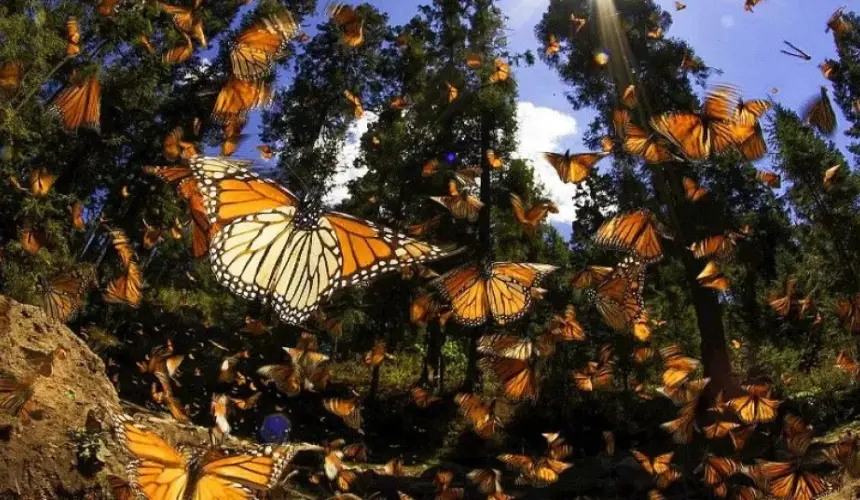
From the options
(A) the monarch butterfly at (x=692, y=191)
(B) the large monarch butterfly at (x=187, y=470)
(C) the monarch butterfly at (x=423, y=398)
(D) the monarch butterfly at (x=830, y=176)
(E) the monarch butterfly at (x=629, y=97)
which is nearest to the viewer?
(B) the large monarch butterfly at (x=187, y=470)

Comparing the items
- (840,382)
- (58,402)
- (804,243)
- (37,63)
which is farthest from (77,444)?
(804,243)

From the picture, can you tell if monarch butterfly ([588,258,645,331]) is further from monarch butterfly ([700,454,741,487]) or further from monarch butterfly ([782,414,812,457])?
Result: monarch butterfly ([782,414,812,457])

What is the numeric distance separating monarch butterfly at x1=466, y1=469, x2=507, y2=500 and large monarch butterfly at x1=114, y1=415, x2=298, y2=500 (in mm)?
7640

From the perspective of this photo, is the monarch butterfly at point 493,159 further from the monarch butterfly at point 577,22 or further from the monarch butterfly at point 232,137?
the monarch butterfly at point 232,137

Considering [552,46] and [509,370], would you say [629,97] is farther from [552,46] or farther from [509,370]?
[509,370]

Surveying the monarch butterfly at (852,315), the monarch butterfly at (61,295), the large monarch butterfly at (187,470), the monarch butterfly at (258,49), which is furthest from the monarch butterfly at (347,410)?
the large monarch butterfly at (187,470)

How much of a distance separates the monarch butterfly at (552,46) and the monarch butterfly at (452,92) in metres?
2.29

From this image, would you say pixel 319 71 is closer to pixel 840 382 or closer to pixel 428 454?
pixel 428 454

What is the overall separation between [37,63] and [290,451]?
11365 millimetres

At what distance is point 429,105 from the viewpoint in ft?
53.9

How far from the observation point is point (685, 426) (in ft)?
39.3

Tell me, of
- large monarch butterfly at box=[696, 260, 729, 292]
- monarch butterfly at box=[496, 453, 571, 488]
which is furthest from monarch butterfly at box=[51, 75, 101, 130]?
large monarch butterfly at box=[696, 260, 729, 292]

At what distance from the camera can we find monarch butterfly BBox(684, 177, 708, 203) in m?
13.6

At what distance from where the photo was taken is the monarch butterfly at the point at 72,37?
554 inches
